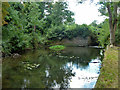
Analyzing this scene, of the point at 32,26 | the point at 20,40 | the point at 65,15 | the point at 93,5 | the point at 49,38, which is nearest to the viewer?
the point at 93,5

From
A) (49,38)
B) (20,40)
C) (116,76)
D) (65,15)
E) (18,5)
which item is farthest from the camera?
(65,15)

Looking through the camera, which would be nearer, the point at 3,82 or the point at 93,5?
the point at 3,82

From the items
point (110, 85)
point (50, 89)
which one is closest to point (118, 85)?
point (110, 85)

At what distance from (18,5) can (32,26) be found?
4.46m

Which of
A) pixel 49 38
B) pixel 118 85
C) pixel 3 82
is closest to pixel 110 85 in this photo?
pixel 118 85

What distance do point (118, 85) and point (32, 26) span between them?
17.3 metres

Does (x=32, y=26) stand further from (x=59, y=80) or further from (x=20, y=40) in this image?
(x=59, y=80)

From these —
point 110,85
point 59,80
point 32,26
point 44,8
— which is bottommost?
point 59,80

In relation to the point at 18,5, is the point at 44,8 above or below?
above

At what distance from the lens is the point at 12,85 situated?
153 inches

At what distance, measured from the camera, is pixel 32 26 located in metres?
18.7

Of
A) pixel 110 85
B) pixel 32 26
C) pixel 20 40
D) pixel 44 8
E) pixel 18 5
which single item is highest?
pixel 44 8

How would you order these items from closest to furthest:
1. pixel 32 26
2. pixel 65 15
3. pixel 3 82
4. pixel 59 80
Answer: pixel 3 82 < pixel 59 80 < pixel 32 26 < pixel 65 15

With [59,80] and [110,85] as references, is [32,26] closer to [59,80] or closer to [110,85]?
[59,80]
